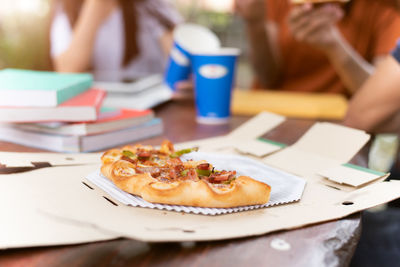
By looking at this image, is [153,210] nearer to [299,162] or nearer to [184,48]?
[299,162]

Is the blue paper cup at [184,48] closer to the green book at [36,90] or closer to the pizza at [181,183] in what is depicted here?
the green book at [36,90]

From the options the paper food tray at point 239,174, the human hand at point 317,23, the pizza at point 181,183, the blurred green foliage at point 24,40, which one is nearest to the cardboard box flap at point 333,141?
the paper food tray at point 239,174

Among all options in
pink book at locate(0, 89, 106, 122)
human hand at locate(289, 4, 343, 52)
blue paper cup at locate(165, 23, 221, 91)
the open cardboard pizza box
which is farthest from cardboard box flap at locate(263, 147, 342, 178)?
human hand at locate(289, 4, 343, 52)

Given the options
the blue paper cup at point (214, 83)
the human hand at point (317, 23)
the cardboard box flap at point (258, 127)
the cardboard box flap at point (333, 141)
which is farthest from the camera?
the human hand at point (317, 23)

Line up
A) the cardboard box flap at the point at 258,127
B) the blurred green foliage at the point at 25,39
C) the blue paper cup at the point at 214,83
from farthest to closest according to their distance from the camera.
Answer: the blurred green foliage at the point at 25,39, the blue paper cup at the point at 214,83, the cardboard box flap at the point at 258,127

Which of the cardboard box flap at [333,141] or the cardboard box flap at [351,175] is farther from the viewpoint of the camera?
the cardboard box flap at [333,141]

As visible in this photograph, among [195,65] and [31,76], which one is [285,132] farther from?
[31,76]
